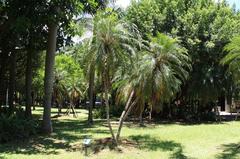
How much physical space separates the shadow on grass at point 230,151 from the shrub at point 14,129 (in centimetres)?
863

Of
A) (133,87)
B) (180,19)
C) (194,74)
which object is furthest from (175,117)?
(133,87)

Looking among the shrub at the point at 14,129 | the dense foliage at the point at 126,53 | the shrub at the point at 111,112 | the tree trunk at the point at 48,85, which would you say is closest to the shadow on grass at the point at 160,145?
the dense foliage at the point at 126,53

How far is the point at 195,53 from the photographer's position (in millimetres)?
29297

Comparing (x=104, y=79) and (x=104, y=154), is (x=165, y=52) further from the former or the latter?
(x=104, y=154)

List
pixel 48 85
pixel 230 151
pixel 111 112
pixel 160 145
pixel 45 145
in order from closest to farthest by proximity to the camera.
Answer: pixel 230 151 → pixel 45 145 → pixel 160 145 → pixel 48 85 → pixel 111 112

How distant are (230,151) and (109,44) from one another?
6094mm

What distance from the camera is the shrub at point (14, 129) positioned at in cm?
1670

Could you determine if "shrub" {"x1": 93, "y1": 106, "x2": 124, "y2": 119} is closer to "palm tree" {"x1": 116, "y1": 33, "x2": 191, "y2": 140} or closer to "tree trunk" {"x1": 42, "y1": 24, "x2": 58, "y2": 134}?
"tree trunk" {"x1": 42, "y1": 24, "x2": 58, "y2": 134}

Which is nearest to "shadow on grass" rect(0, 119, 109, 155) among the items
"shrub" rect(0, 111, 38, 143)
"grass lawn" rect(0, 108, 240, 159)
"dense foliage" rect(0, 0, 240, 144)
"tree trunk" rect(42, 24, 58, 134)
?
"grass lawn" rect(0, 108, 240, 159)

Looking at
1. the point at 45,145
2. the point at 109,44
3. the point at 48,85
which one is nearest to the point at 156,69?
the point at 109,44

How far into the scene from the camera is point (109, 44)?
15.0 m

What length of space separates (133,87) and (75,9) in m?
4.04

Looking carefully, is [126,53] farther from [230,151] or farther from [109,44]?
[230,151]

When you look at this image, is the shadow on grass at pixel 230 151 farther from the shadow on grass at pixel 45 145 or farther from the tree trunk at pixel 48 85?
the tree trunk at pixel 48 85
